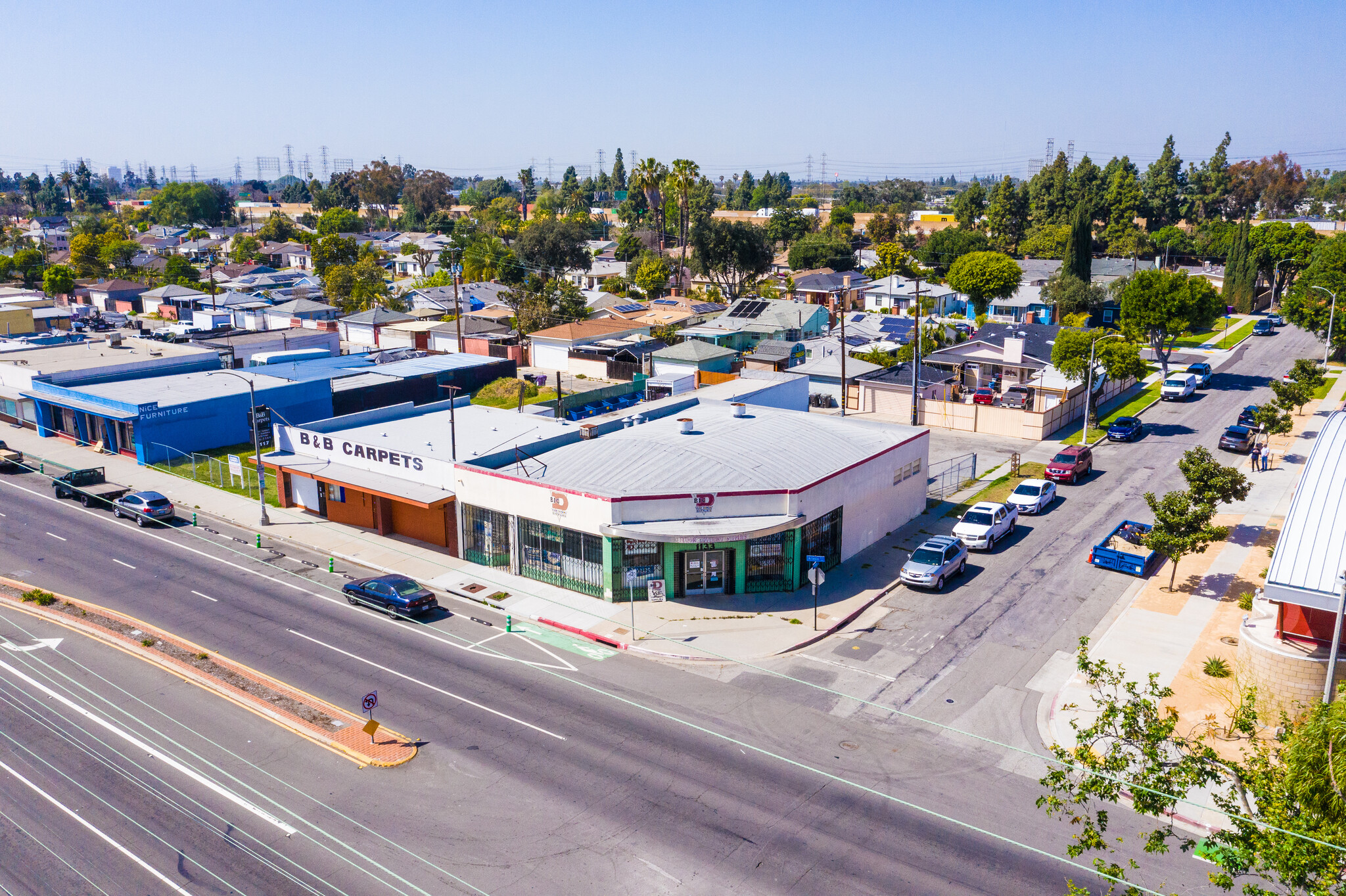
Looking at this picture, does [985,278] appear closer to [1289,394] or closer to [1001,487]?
[1289,394]

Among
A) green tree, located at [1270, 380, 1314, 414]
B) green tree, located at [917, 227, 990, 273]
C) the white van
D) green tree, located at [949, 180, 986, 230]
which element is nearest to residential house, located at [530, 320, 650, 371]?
the white van

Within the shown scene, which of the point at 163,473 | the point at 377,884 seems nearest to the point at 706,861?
the point at 377,884

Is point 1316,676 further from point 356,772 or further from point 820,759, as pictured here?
point 356,772

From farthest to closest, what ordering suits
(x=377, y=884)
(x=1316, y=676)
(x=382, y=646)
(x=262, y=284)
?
(x=262, y=284) < (x=382, y=646) < (x=1316, y=676) < (x=377, y=884)

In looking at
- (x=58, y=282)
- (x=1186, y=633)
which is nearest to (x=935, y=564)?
(x=1186, y=633)

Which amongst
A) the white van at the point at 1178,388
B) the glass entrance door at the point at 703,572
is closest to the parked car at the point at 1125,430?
the white van at the point at 1178,388

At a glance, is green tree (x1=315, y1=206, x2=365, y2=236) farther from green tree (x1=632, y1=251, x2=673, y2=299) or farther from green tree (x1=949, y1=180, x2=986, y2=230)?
green tree (x1=949, y1=180, x2=986, y2=230)
